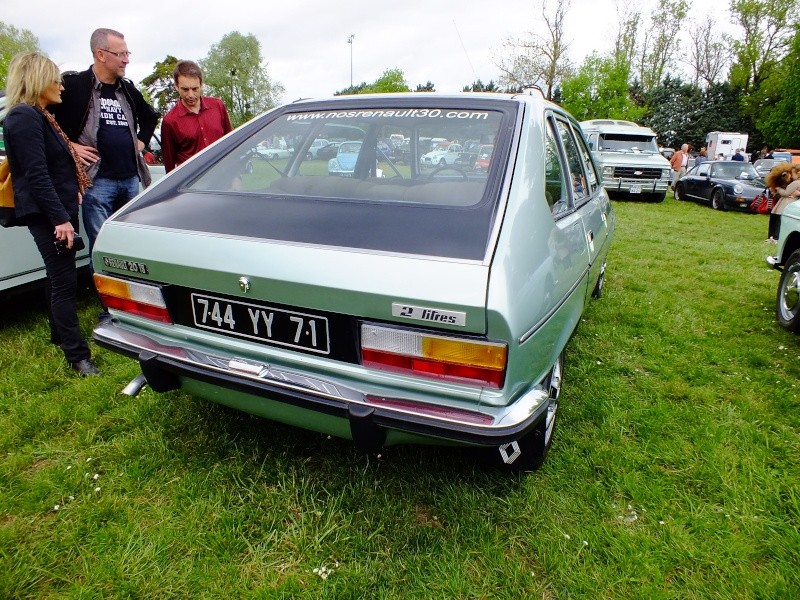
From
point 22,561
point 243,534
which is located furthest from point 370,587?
point 22,561

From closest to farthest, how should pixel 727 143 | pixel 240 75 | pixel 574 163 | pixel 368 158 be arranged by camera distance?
pixel 368 158 < pixel 574 163 < pixel 727 143 < pixel 240 75

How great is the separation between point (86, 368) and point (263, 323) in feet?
6.23

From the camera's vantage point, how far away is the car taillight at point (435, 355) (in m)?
1.44

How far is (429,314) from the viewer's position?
142cm

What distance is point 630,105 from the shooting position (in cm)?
2292

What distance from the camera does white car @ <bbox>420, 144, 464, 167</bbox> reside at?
85.8 inches

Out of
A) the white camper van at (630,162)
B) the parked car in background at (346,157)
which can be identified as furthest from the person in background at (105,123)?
the white camper van at (630,162)

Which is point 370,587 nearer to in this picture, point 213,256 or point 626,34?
point 213,256

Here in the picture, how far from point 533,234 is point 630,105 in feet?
82.8

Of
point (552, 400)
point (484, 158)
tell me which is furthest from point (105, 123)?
point (552, 400)

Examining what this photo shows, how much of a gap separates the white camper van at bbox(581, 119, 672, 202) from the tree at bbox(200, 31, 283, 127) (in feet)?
164

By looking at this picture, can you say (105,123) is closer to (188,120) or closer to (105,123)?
(105,123)

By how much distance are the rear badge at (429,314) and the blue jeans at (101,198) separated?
110 inches

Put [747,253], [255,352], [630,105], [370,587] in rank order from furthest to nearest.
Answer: [630,105] < [747,253] < [255,352] < [370,587]
